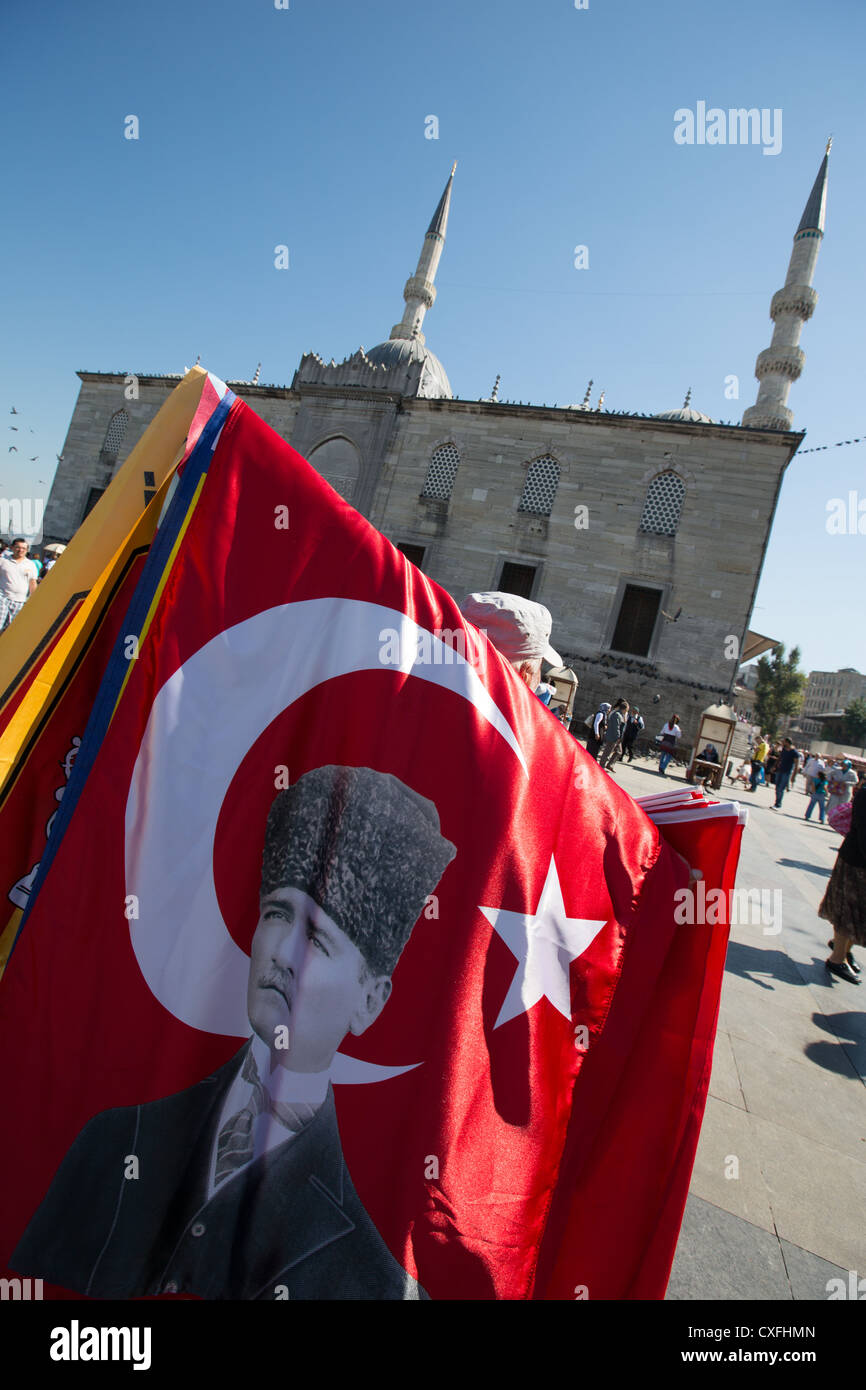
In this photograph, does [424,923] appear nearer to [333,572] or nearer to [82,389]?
[333,572]

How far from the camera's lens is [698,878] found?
1.47 metres

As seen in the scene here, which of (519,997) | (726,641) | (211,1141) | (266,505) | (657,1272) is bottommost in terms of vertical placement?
(657,1272)

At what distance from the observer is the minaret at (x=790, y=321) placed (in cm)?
2077

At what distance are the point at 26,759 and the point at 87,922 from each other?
1.14ft

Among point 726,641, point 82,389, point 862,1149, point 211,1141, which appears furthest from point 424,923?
point 82,389

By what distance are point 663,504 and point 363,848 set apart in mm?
20493

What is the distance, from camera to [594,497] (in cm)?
2017

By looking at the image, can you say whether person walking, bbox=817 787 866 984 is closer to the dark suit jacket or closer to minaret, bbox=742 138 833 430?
the dark suit jacket

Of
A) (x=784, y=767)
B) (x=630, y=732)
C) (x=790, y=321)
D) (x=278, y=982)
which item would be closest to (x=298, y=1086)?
(x=278, y=982)

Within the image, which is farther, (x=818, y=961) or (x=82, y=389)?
(x=82, y=389)

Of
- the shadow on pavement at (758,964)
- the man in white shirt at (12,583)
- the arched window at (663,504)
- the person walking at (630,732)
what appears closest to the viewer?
the shadow on pavement at (758,964)

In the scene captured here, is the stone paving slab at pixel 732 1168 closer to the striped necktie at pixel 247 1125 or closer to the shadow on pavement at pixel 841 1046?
the shadow on pavement at pixel 841 1046

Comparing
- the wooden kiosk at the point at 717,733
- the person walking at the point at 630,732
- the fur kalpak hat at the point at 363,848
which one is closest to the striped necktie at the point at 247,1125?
the fur kalpak hat at the point at 363,848

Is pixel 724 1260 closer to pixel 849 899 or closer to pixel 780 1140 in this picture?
pixel 780 1140
